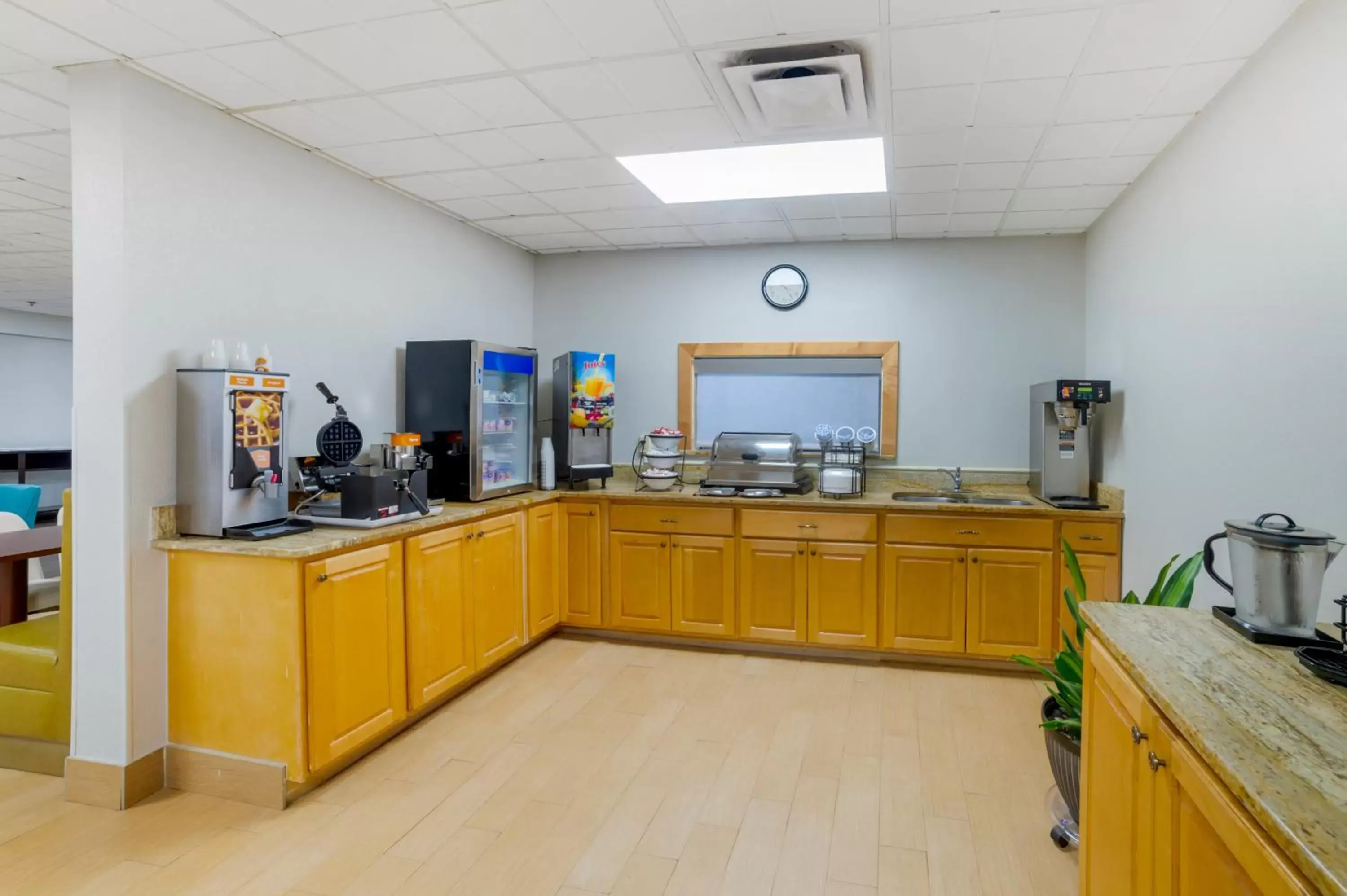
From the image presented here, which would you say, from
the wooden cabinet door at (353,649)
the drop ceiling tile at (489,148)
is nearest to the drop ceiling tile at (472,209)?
the drop ceiling tile at (489,148)

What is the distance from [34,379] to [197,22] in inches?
334

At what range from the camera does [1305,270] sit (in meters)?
2.08

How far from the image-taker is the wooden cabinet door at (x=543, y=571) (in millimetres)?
4242

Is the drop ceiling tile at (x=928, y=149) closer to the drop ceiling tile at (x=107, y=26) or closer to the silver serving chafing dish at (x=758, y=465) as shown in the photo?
the silver serving chafing dish at (x=758, y=465)

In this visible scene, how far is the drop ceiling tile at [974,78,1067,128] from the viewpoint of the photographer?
8.47ft

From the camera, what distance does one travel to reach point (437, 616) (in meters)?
3.38

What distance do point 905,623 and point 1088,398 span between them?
1.50m

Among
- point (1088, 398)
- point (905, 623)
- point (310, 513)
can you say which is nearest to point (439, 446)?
point (310, 513)

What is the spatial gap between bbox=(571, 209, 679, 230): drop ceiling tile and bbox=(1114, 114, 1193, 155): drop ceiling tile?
7.17 feet

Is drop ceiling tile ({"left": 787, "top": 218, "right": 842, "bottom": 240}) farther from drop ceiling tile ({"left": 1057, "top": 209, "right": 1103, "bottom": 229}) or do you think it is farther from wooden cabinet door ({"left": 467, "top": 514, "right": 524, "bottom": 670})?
wooden cabinet door ({"left": 467, "top": 514, "right": 524, "bottom": 670})

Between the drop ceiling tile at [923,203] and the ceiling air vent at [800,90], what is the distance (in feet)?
3.28

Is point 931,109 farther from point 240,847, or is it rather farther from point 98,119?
point 240,847

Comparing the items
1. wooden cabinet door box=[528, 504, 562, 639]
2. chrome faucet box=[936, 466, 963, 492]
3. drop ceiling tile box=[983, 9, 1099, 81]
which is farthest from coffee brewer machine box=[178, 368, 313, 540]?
chrome faucet box=[936, 466, 963, 492]

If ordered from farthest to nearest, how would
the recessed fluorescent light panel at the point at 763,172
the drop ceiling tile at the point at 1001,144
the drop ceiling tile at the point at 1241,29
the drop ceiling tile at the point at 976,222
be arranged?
the drop ceiling tile at the point at 976,222, the recessed fluorescent light panel at the point at 763,172, the drop ceiling tile at the point at 1001,144, the drop ceiling tile at the point at 1241,29
